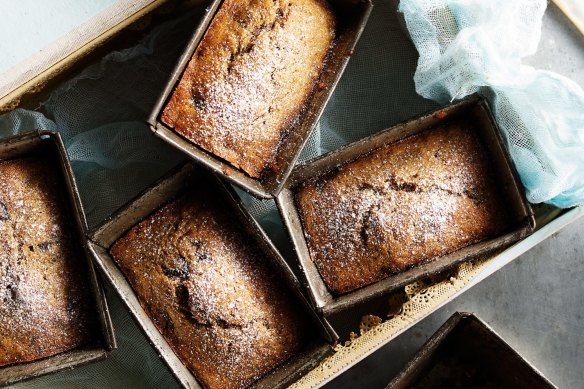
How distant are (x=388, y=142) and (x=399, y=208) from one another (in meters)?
0.17

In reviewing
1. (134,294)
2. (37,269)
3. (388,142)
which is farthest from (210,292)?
(388,142)

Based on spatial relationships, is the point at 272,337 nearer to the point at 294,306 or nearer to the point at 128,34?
the point at 294,306

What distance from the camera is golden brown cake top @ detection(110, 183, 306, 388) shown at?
163 cm

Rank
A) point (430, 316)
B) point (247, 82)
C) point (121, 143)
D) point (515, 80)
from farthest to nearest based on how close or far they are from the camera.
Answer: point (430, 316)
point (121, 143)
point (515, 80)
point (247, 82)

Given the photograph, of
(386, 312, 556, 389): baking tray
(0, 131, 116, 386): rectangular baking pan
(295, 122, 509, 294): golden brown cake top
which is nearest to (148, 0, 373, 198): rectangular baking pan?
(295, 122, 509, 294): golden brown cake top

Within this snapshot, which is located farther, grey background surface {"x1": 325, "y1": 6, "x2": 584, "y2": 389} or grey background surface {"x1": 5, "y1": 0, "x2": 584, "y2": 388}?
grey background surface {"x1": 325, "y1": 6, "x2": 584, "y2": 389}

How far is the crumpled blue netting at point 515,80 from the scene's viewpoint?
1678mm

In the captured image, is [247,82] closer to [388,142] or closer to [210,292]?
[388,142]

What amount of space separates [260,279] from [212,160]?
33cm

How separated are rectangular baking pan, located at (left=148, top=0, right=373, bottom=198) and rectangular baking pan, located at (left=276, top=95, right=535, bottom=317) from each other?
63 millimetres

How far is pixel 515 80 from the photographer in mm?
1699

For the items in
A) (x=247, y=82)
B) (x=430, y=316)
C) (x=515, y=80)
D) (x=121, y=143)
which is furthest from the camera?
(x=430, y=316)

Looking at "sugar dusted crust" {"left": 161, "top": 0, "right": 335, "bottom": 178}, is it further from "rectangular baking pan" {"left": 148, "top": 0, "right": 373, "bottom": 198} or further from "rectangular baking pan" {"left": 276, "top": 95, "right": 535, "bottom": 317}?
"rectangular baking pan" {"left": 276, "top": 95, "right": 535, "bottom": 317}

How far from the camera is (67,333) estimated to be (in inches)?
64.5
